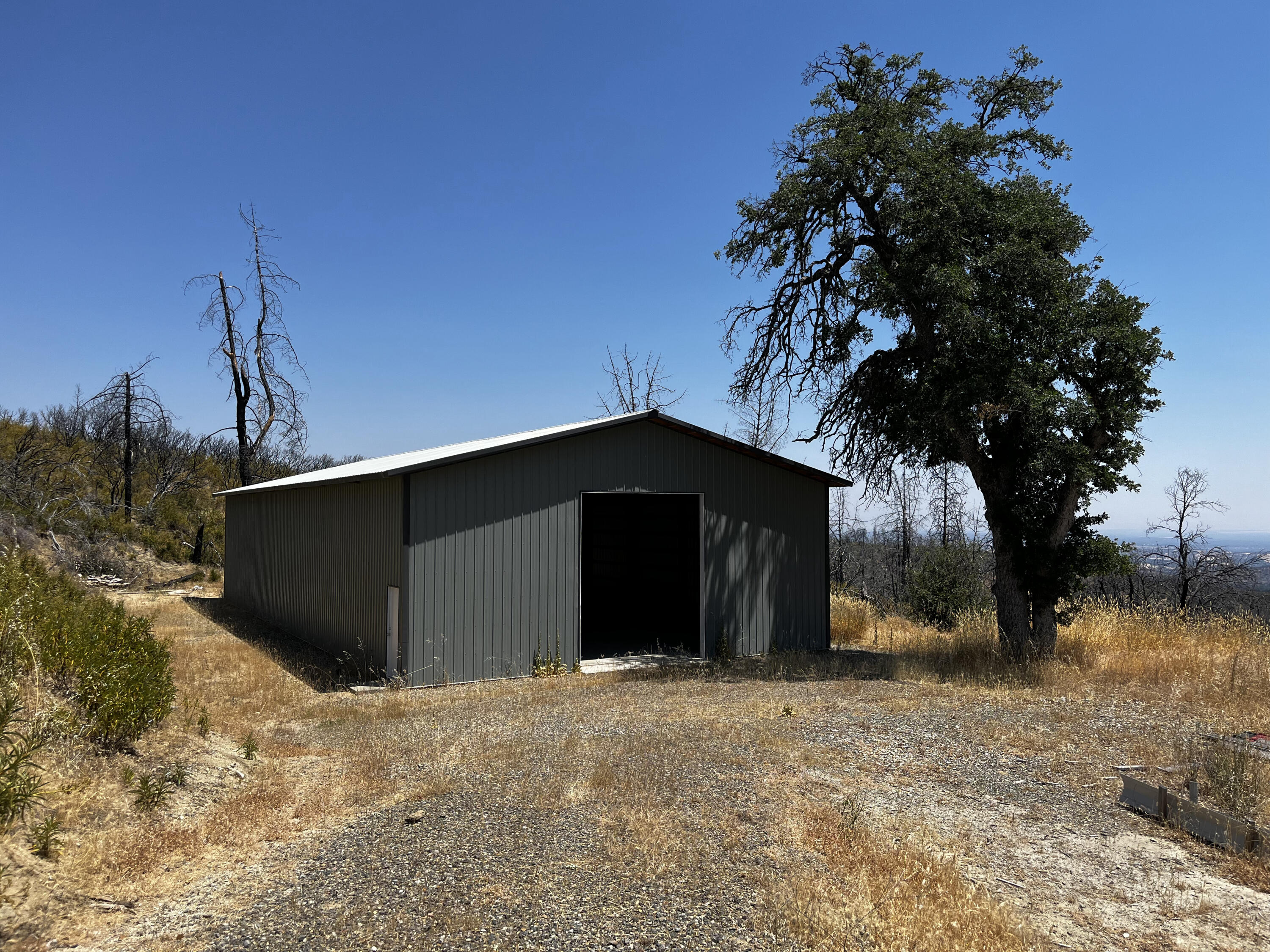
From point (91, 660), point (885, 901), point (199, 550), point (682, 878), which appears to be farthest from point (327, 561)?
point (199, 550)

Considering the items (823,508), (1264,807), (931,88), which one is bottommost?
(1264,807)

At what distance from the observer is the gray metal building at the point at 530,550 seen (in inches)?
385

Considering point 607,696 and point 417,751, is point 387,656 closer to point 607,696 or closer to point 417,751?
point 607,696

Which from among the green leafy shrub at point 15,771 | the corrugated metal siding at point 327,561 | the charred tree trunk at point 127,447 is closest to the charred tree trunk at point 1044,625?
the corrugated metal siding at point 327,561

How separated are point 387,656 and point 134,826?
18.2 ft

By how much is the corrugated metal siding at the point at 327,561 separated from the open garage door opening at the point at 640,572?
3.67 metres

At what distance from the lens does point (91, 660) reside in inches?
214

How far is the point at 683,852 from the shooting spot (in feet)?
14.0

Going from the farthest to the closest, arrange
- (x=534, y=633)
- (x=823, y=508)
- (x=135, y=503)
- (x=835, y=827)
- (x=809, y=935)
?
(x=135, y=503)
(x=823, y=508)
(x=534, y=633)
(x=835, y=827)
(x=809, y=935)

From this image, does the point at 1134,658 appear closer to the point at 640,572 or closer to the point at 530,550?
the point at 530,550

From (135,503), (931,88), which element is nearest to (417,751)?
(931,88)

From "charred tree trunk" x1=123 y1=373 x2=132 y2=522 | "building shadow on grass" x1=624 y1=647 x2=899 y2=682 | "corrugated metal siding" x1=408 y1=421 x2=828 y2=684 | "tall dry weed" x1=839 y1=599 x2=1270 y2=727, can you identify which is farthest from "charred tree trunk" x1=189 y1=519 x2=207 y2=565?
"tall dry weed" x1=839 y1=599 x2=1270 y2=727

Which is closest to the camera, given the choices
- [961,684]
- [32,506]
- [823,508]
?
[961,684]

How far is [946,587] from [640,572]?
6.41m
